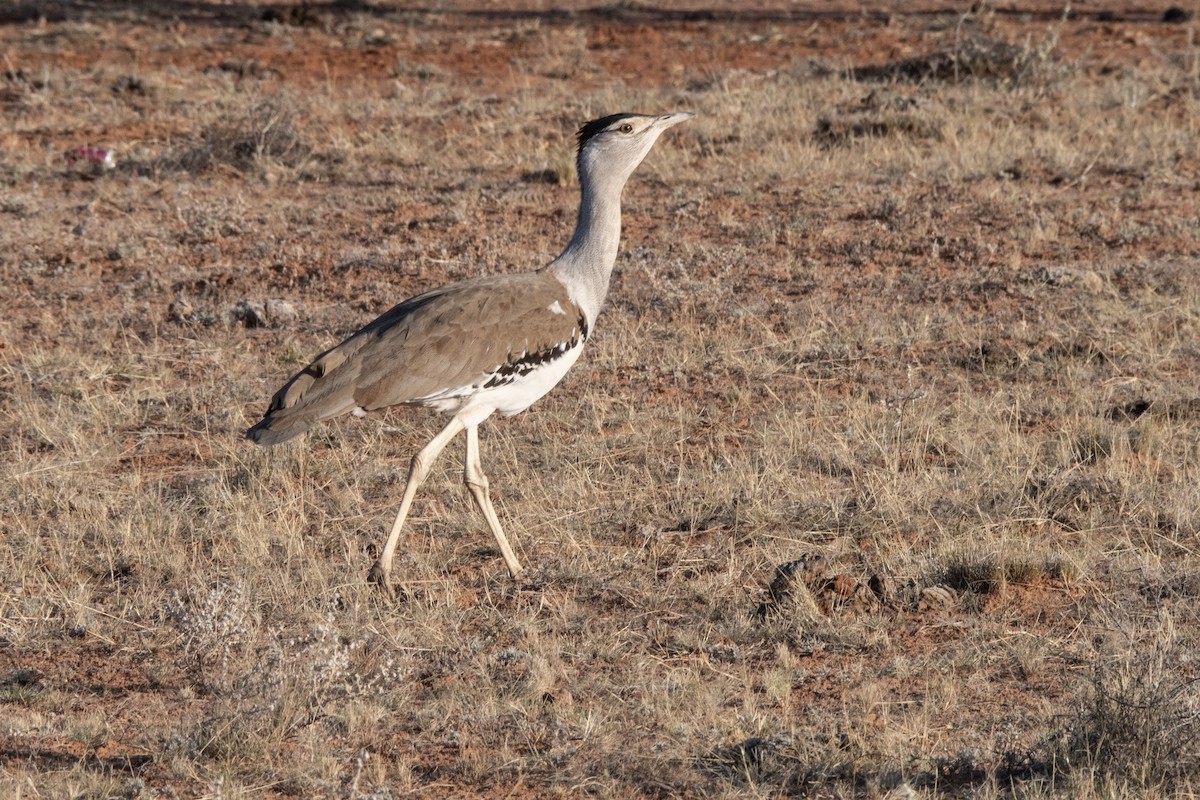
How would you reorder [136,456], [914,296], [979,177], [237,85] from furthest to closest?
[237,85] → [979,177] → [914,296] → [136,456]

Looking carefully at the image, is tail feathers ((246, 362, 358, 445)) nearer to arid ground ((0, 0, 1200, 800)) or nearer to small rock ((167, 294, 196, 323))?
arid ground ((0, 0, 1200, 800))

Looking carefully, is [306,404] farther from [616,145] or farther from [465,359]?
[616,145]

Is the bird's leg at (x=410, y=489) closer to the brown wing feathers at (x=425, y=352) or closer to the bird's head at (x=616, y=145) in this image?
the brown wing feathers at (x=425, y=352)

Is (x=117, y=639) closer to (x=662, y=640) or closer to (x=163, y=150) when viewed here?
(x=662, y=640)

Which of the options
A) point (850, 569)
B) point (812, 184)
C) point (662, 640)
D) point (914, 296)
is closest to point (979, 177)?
point (812, 184)

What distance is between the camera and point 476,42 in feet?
55.5

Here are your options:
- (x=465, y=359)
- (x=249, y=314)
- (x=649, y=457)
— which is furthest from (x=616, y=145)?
(x=249, y=314)

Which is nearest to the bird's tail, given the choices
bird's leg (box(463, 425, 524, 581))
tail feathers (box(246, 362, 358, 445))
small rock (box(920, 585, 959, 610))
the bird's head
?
tail feathers (box(246, 362, 358, 445))

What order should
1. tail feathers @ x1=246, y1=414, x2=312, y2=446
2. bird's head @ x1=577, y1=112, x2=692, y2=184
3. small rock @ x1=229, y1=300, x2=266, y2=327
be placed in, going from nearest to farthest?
tail feathers @ x1=246, y1=414, x2=312, y2=446 < bird's head @ x1=577, y1=112, x2=692, y2=184 < small rock @ x1=229, y1=300, x2=266, y2=327

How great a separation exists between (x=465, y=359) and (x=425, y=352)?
14 centimetres

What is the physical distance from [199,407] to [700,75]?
848cm

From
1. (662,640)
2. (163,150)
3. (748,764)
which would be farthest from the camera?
(163,150)

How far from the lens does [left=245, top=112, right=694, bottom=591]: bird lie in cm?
515

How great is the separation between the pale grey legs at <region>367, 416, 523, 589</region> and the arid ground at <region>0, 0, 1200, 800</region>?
128mm
